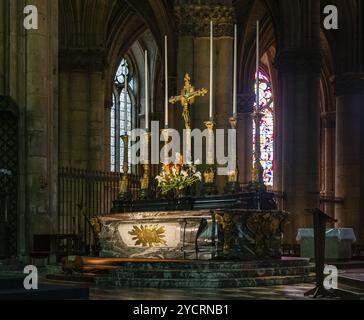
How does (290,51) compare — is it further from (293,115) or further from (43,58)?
(43,58)

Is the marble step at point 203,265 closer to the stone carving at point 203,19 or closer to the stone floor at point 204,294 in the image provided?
the stone floor at point 204,294

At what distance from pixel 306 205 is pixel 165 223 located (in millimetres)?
14657

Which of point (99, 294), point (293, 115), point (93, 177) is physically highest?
point (293, 115)

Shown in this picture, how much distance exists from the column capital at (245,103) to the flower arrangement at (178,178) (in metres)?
26.0

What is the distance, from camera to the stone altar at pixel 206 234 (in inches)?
603

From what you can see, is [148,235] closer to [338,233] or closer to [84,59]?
[338,233]

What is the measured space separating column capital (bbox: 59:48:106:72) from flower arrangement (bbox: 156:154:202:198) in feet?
58.3

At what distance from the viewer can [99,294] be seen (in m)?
12.6

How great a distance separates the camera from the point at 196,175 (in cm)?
1681

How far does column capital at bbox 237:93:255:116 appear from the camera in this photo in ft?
141

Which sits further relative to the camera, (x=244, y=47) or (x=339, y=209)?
(x=244, y=47)
